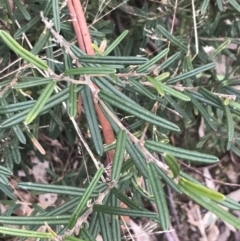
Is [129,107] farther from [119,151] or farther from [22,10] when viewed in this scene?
[22,10]

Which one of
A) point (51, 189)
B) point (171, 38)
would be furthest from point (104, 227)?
point (171, 38)

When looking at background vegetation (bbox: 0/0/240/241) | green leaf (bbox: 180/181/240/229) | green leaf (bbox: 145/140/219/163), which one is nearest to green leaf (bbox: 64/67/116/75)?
background vegetation (bbox: 0/0/240/241)

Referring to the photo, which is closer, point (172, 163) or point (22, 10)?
point (172, 163)

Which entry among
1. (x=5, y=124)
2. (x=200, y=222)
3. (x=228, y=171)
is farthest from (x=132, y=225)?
(x=5, y=124)

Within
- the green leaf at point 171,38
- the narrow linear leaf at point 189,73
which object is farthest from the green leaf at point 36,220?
the green leaf at point 171,38

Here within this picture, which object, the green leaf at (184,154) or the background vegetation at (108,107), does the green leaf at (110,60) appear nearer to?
the background vegetation at (108,107)

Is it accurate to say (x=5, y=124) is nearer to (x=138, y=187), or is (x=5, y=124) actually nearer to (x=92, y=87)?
(x=92, y=87)

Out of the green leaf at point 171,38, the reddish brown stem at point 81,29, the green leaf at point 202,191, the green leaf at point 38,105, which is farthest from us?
the green leaf at point 171,38

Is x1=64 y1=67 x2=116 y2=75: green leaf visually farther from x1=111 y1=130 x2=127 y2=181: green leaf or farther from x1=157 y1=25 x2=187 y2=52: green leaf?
x1=157 y1=25 x2=187 y2=52: green leaf
